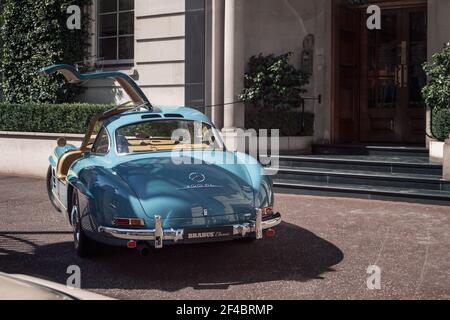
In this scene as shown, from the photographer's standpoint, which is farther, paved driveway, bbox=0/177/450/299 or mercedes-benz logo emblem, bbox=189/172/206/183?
mercedes-benz logo emblem, bbox=189/172/206/183

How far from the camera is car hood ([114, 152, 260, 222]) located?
5789mm

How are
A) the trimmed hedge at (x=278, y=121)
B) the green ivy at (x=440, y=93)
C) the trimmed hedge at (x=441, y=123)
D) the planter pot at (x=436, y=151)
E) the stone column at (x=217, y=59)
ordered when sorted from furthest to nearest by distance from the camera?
the trimmed hedge at (x=278, y=121) < the stone column at (x=217, y=59) < the planter pot at (x=436, y=151) < the trimmed hedge at (x=441, y=123) < the green ivy at (x=440, y=93)

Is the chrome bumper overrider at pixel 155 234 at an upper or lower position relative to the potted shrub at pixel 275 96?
lower

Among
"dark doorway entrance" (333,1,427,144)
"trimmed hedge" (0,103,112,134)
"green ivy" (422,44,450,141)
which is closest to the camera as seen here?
"green ivy" (422,44,450,141)

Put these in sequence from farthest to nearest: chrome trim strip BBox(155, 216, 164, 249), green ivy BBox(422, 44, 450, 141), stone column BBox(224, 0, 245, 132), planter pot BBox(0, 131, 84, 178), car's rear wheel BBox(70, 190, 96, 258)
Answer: planter pot BBox(0, 131, 84, 178) < stone column BBox(224, 0, 245, 132) < green ivy BBox(422, 44, 450, 141) < car's rear wheel BBox(70, 190, 96, 258) < chrome trim strip BBox(155, 216, 164, 249)

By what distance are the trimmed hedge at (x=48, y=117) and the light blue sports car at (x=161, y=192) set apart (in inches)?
241

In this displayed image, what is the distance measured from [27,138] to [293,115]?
240 inches

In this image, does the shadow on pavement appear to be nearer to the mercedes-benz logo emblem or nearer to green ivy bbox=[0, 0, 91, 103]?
the mercedes-benz logo emblem

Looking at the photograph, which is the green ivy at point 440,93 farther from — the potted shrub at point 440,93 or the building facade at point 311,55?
the building facade at point 311,55

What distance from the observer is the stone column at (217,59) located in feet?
40.9

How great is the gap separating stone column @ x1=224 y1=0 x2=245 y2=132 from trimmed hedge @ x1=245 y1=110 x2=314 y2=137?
16.7 inches

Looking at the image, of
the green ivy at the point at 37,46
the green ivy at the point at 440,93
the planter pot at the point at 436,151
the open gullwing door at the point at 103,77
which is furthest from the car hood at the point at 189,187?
the green ivy at the point at 37,46

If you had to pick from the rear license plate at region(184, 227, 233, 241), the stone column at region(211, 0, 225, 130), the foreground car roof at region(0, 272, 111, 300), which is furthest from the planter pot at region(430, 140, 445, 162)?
the foreground car roof at region(0, 272, 111, 300)

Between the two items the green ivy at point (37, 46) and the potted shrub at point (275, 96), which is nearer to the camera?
the potted shrub at point (275, 96)
